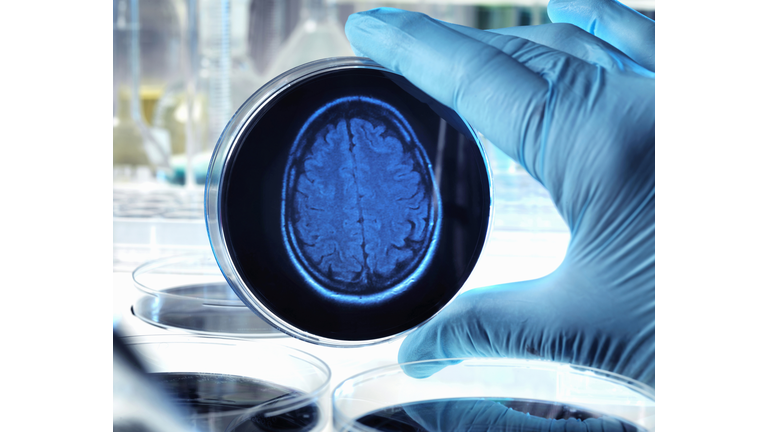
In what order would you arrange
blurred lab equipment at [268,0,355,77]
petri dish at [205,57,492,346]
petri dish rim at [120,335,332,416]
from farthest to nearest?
1. blurred lab equipment at [268,0,355,77]
2. petri dish at [205,57,492,346]
3. petri dish rim at [120,335,332,416]

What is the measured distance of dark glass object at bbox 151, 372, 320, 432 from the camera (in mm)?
608

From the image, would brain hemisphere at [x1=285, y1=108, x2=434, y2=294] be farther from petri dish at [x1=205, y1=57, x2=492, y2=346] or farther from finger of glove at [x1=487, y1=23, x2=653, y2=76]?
finger of glove at [x1=487, y1=23, x2=653, y2=76]

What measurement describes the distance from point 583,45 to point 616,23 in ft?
0.39

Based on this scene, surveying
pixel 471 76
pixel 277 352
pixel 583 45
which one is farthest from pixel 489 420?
pixel 583 45

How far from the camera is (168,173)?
5.23ft

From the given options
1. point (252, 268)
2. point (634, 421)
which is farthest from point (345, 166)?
point (634, 421)

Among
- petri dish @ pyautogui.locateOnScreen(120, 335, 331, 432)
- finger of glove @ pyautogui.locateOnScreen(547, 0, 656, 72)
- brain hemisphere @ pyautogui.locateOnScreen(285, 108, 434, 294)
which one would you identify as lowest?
petri dish @ pyautogui.locateOnScreen(120, 335, 331, 432)

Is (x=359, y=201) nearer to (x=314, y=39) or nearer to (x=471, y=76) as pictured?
(x=471, y=76)

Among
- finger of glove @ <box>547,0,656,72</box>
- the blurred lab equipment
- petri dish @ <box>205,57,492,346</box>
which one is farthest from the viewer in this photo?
the blurred lab equipment

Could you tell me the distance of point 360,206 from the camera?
713 mm

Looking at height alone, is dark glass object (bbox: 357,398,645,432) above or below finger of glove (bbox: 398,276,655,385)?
below

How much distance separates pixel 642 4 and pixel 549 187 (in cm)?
104

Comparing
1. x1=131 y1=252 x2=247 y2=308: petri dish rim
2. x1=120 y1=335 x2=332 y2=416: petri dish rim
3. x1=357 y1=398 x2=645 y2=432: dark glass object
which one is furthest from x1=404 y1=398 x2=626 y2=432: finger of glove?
x1=131 y1=252 x2=247 y2=308: petri dish rim

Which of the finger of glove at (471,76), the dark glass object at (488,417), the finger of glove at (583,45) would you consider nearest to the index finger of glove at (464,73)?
the finger of glove at (471,76)
